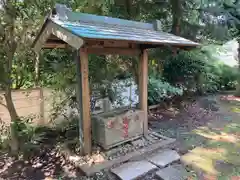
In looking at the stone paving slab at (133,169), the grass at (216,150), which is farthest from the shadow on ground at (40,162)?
the grass at (216,150)

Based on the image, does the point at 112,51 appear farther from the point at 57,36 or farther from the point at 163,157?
the point at 163,157

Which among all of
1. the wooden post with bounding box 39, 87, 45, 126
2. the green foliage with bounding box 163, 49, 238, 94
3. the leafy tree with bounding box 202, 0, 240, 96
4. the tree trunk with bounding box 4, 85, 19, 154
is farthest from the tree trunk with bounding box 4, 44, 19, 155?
the leafy tree with bounding box 202, 0, 240, 96

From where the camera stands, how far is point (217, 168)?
347 centimetres

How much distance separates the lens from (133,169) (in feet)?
11.0

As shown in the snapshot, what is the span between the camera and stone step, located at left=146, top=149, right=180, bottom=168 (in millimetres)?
3561

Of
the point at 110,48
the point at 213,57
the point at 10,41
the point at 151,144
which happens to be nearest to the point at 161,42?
the point at 110,48

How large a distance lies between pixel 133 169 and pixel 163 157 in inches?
27.5

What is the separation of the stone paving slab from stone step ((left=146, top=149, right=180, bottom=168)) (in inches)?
5.3

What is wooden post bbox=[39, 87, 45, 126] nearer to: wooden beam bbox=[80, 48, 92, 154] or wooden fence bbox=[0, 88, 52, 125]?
wooden fence bbox=[0, 88, 52, 125]

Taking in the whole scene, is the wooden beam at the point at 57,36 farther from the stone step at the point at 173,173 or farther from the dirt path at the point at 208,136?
the dirt path at the point at 208,136

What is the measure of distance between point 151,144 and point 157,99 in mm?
2880

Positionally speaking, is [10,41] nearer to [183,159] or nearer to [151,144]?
[151,144]

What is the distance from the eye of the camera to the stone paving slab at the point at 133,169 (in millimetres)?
3182

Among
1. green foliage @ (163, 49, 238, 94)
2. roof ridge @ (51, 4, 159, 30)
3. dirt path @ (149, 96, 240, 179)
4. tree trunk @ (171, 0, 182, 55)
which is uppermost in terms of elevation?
tree trunk @ (171, 0, 182, 55)
